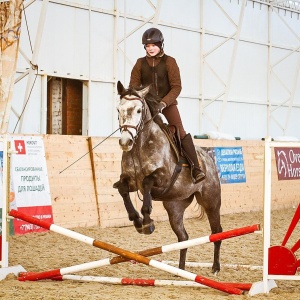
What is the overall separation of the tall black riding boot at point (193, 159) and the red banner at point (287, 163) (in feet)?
27.4

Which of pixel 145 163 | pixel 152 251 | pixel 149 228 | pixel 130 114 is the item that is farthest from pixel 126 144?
pixel 152 251

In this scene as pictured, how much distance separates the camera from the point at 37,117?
17.8 m

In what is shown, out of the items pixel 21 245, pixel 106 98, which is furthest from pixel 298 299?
pixel 106 98

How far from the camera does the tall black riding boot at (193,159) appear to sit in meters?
7.54

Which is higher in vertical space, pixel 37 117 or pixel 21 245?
pixel 37 117

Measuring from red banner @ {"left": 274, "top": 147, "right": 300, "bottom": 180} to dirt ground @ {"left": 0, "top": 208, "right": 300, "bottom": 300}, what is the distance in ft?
3.77

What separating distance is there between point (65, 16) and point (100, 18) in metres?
1.30

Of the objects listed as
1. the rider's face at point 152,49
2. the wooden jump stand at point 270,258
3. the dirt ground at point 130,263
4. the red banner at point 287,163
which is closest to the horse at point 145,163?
the rider's face at point 152,49

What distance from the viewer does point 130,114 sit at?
670cm

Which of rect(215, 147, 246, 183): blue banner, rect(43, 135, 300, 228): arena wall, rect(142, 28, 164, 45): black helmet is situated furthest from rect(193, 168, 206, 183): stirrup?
rect(215, 147, 246, 183): blue banner

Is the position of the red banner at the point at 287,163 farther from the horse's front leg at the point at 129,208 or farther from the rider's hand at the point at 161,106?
the horse's front leg at the point at 129,208

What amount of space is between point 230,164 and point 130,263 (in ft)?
20.7

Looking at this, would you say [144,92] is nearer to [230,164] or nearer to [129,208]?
[129,208]

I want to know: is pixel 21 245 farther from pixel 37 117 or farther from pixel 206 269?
pixel 37 117
